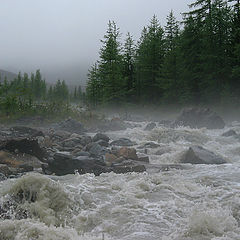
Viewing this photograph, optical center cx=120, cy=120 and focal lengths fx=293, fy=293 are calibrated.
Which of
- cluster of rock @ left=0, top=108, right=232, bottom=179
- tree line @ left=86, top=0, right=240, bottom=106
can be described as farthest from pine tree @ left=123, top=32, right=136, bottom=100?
cluster of rock @ left=0, top=108, right=232, bottom=179

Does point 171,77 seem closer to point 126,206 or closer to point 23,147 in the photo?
point 23,147

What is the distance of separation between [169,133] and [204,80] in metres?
13.4

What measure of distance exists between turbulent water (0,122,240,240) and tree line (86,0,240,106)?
1743 centimetres

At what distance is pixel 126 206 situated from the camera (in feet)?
20.4

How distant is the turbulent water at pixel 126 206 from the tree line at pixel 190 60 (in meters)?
17.4

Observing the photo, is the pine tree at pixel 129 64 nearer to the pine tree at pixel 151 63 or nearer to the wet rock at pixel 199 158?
the pine tree at pixel 151 63

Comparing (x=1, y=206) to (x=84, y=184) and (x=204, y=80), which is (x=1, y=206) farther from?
(x=204, y=80)

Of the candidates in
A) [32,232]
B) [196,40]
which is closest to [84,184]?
[32,232]

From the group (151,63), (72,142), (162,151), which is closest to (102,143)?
(72,142)

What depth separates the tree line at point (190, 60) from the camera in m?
25.9

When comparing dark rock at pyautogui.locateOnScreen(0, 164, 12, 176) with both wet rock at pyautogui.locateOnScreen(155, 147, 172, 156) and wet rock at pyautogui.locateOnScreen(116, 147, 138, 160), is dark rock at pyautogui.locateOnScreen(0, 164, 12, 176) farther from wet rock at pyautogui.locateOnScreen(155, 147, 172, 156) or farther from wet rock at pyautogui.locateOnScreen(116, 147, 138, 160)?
wet rock at pyautogui.locateOnScreen(155, 147, 172, 156)

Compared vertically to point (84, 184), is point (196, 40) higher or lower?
higher

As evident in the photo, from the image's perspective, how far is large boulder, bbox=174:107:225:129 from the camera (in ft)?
64.3

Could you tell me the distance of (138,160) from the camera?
1062 centimetres
